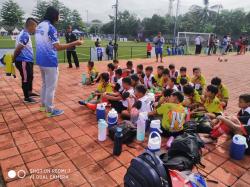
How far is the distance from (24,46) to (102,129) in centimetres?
275

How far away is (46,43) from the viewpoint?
4.05m

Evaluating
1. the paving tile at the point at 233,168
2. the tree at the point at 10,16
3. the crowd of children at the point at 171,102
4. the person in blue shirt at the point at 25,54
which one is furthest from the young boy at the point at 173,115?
the tree at the point at 10,16

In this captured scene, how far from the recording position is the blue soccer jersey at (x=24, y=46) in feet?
15.9

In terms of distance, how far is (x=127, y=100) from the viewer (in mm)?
4555

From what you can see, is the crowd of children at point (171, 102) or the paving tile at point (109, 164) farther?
the crowd of children at point (171, 102)

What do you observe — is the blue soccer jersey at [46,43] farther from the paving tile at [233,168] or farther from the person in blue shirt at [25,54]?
the paving tile at [233,168]

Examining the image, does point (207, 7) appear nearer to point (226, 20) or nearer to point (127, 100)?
point (226, 20)

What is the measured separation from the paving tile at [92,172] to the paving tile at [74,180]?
0.06 m

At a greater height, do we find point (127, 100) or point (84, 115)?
point (127, 100)

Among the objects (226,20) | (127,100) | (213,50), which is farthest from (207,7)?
(127,100)

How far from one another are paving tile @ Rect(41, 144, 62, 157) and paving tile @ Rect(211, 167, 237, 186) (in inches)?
89.1

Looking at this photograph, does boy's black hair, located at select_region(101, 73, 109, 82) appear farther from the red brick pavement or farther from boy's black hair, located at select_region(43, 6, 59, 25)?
boy's black hair, located at select_region(43, 6, 59, 25)

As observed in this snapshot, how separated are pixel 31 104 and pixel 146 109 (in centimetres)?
276

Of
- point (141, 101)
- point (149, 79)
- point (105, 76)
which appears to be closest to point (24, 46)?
point (105, 76)
